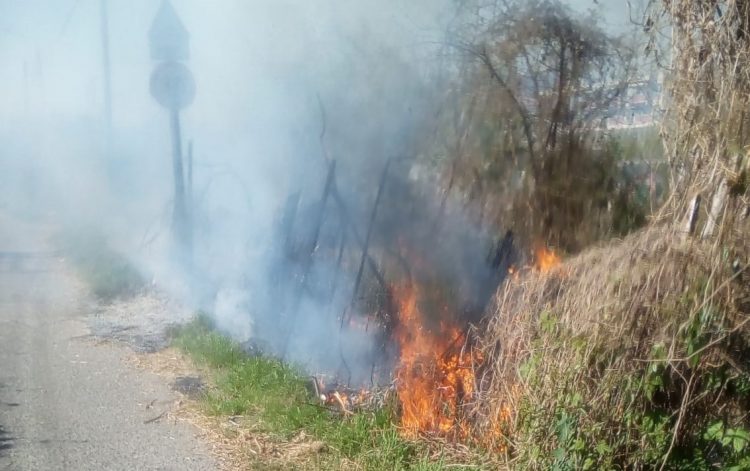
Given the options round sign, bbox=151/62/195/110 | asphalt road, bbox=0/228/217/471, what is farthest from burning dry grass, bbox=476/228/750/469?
round sign, bbox=151/62/195/110

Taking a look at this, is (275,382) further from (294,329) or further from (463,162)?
(463,162)

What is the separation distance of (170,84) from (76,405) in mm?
4647

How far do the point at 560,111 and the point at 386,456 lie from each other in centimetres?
321

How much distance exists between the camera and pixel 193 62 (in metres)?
9.88

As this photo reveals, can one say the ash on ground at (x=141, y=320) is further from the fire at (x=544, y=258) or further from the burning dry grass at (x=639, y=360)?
the burning dry grass at (x=639, y=360)

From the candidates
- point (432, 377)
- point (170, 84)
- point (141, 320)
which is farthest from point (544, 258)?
point (170, 84)

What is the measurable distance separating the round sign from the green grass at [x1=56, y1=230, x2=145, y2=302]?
2503mm

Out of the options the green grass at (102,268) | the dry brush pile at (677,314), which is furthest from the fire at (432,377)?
the green grass at (102,268)

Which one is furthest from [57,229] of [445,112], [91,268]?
[445,112]

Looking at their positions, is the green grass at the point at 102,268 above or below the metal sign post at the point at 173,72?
below

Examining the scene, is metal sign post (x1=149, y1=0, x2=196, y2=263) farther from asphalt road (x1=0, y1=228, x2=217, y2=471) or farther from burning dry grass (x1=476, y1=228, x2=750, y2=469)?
burning dry grass (x1=476, y1=228, x2=750, y2=469)

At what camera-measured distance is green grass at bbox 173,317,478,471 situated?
4.68 metres

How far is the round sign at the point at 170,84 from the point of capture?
867 cm

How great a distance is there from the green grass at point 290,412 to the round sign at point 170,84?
3.48 metres
